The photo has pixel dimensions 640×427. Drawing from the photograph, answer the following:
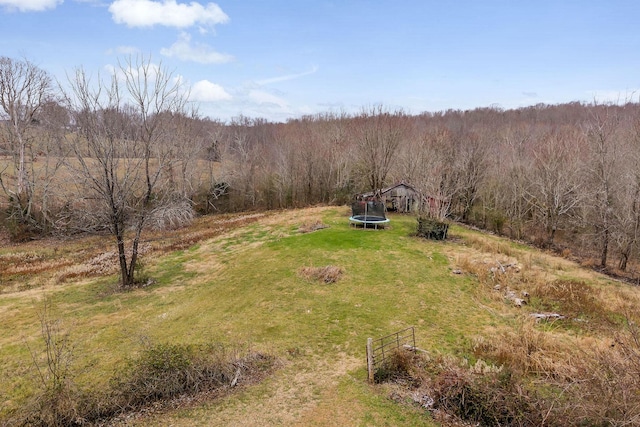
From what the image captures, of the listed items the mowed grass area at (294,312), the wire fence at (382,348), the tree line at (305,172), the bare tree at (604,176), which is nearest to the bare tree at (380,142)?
the tree line at (305,172)

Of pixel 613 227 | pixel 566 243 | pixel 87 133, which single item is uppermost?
pixel 87 133

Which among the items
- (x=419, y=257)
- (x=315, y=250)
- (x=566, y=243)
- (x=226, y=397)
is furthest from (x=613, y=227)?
(x=226, y=397)

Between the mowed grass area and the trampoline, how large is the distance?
2.30 metres

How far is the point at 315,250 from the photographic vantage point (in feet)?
61.4

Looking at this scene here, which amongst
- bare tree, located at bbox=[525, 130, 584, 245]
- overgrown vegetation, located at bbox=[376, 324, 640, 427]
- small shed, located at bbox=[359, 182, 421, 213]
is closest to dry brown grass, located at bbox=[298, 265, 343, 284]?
overgrown vegetation, located at bbox=[376, 324, 640, 427]

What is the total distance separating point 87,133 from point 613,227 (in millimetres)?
25924

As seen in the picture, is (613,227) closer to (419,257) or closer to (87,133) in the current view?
(419,257)

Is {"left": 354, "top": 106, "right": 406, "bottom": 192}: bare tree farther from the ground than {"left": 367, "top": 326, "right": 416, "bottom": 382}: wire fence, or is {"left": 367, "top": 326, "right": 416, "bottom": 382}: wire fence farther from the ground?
{"left": 354, "top": 106, "right": 406, "bottom": 192}: bare tree

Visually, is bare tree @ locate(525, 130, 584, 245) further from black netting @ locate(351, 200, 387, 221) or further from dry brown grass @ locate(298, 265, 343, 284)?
dry brown grass @ locate(298, 265, 343, 284)

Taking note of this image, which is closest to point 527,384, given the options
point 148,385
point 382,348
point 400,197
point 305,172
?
point 382,348

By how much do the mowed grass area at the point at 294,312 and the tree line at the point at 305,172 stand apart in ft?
10.4

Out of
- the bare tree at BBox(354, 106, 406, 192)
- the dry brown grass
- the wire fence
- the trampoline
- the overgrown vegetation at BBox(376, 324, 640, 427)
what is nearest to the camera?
the overgrown vegetation at BBox(376, 324, 640, 427)

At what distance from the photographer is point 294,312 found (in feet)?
41.9

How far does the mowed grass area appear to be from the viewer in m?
8.14
